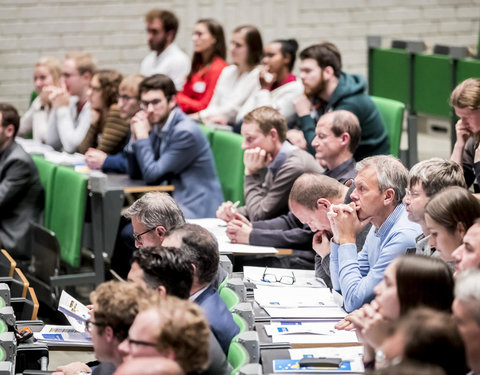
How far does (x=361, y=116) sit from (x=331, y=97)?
0.27m

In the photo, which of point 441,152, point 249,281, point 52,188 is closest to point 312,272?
point 249,281

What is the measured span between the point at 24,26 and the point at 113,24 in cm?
79

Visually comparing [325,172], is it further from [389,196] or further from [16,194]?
[16,194]

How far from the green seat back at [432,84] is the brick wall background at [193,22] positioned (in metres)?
2.11

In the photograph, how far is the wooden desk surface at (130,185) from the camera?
515 cm

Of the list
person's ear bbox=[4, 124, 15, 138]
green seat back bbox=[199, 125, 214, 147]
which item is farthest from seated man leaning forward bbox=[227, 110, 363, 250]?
person's ear bbox=[4, 124, 15, 138]

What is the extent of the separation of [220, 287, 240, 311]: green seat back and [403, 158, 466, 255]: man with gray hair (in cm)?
61

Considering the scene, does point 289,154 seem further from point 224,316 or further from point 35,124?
point 35,124

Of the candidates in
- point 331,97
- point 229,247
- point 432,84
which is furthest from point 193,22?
point 229,247

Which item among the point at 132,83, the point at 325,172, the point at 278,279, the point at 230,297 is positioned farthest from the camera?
the point at 132,83

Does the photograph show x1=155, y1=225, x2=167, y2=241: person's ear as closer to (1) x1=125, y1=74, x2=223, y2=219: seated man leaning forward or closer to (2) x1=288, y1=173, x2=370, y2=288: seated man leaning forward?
(2) x1=288, y1=173, x2=370, y2=288: seated man leaning forward

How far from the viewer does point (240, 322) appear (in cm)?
275

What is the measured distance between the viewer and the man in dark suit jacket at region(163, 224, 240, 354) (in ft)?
9.02

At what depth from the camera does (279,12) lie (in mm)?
8711
